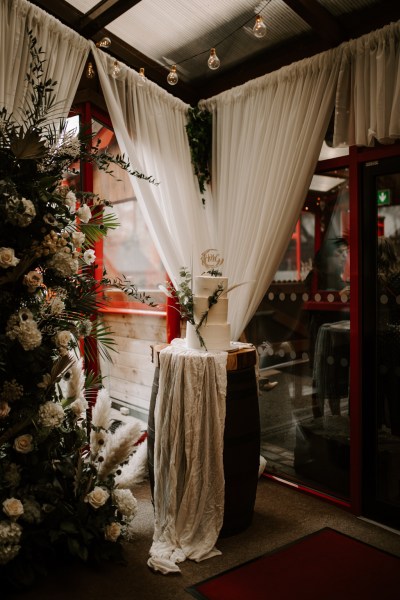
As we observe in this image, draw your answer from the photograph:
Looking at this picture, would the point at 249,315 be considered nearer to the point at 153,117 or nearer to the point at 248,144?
the point at 248,144

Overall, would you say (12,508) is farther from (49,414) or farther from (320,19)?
(320,19)

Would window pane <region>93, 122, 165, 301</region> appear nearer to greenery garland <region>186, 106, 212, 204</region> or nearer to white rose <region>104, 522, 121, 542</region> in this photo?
greenery garland <region>186, 106, 212, 204</region>

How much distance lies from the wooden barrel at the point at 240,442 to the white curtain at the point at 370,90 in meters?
1.28

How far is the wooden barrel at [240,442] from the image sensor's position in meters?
2.56

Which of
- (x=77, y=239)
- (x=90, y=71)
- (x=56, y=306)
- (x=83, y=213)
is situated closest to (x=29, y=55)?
(x=90, y=71)

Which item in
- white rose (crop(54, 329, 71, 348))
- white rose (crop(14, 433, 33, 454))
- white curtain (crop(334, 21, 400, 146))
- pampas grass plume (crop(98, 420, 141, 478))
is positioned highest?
white curtain (crop(334, 21, 400, 146))

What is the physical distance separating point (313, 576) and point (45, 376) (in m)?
1.45

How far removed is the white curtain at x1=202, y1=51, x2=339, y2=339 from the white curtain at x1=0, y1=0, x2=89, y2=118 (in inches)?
41.8

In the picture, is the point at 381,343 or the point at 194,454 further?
the point at 381,343

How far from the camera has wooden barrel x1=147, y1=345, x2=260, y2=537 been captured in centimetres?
256

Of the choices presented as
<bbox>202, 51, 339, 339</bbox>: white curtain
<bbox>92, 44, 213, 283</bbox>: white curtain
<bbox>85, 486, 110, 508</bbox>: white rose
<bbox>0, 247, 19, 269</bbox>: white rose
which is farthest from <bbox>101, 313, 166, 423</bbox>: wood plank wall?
<bbox>0, 247, 19, 269</bbox>: white rose

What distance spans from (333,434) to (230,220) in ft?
4.94

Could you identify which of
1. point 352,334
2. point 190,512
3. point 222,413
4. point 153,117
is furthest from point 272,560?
point 153,117

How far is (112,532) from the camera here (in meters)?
Result: 2.29
